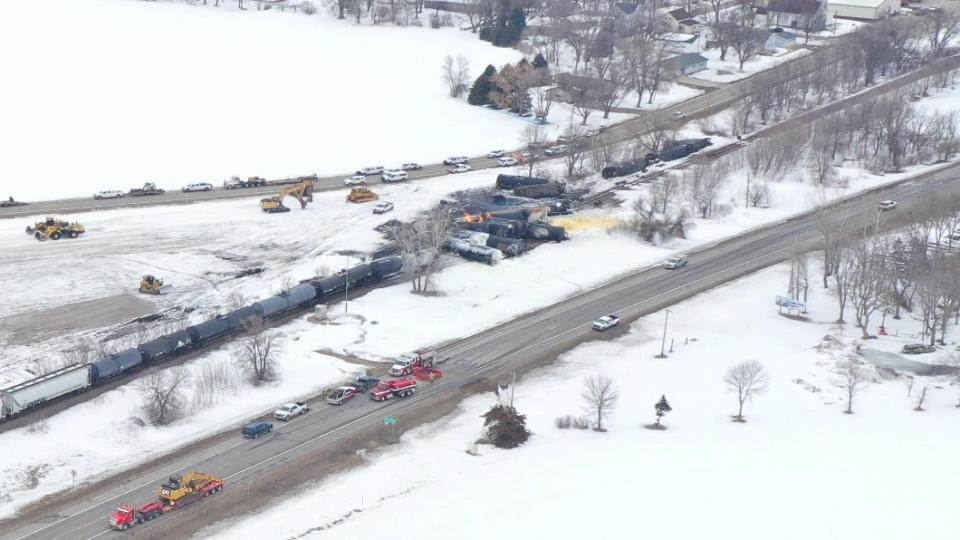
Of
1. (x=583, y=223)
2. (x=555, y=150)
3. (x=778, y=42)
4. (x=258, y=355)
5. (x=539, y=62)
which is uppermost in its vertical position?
(x=778, y=42)

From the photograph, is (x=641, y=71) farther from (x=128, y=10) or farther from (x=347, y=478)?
(x=347, y=478)

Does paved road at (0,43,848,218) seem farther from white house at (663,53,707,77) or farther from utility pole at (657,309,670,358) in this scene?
utility pole at (657,309,670,358)

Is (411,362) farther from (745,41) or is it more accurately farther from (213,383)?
(745,41)

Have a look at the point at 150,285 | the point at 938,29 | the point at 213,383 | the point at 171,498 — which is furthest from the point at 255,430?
the point at 938,29

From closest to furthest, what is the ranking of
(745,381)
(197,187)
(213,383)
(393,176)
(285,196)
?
1. (213,383)
2. (745,381)
3. (285,196)
4. (197,187)
5. (393,176)

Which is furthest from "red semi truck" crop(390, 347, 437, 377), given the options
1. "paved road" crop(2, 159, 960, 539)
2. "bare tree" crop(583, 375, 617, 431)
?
"bare tree" crop(583, 375, 617, 431)

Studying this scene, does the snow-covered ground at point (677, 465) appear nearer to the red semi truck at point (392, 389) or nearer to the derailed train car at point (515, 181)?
the red semi truck at point (392, 389)
